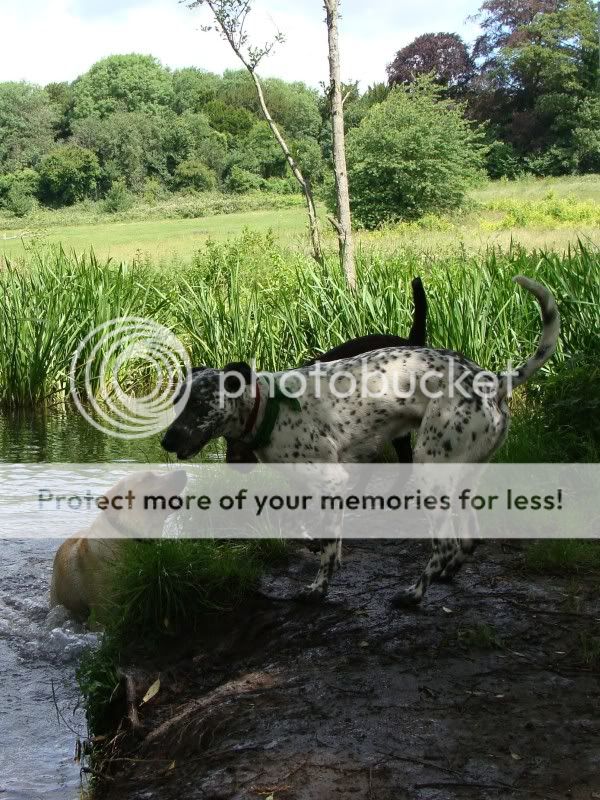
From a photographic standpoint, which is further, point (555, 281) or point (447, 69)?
point (447, 69)

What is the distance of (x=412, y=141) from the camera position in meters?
36.1

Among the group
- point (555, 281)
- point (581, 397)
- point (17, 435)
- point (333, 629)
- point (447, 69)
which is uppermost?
point (447, 69)

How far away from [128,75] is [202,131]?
83.5ft

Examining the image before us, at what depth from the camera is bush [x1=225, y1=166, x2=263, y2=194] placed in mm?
62153

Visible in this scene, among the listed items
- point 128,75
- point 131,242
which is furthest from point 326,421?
point 128,75

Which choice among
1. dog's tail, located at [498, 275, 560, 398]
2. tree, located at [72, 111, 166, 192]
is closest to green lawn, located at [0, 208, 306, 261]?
tree, located at [72, 111, 166, 192]

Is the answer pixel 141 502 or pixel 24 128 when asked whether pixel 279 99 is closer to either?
pixel 24 128

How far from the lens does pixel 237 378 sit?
4645 mm

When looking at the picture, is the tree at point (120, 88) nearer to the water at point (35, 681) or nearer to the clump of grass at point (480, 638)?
the water at point (35, 681)

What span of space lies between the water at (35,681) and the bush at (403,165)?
3054cm

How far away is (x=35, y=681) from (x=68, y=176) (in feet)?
195

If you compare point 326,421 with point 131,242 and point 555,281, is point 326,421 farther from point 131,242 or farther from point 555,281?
point 131,242

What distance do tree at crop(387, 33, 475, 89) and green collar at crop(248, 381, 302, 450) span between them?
64.6 metres

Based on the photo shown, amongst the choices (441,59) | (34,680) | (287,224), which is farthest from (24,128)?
(34,680)
